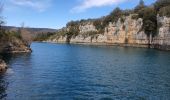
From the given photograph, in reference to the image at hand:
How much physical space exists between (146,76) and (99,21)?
152 meters

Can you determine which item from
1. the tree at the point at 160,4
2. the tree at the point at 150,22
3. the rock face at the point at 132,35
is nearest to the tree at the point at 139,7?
the rock face at the point at 132,35

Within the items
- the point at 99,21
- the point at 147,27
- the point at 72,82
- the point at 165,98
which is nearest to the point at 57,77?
the point at 72,82

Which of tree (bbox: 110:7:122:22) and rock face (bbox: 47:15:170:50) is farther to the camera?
tree (bbox: 110:7:122:22)

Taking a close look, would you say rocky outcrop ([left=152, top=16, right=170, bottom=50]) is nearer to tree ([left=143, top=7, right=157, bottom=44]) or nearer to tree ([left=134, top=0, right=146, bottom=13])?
tree ([left=143, top=7, right=157, bottom=44])

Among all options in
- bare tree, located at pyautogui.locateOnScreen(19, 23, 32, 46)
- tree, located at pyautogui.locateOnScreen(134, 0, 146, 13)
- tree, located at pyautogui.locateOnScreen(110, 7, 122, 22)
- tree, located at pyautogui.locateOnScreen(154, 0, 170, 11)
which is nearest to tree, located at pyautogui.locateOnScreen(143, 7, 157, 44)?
tree, located at pyautogui.locateOnScreen(154, 0, 170, 11)

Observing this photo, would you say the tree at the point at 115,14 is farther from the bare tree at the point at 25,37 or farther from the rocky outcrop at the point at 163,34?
the bare tree at the point at 25,37

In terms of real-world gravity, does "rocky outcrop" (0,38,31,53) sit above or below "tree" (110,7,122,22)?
below

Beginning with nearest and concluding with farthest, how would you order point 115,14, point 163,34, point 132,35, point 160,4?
point 163,34
point 160,4
point 132,35
point 115,14

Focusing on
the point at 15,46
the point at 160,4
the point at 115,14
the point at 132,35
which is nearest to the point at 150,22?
the point at 160,4

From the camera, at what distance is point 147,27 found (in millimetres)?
135875

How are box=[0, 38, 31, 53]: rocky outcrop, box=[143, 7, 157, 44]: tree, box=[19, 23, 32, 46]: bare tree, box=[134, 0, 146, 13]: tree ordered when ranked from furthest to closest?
box=[134, 0, 146, 13]: tree → box=[143, 7, 157, 44]: tree → box=[19, 23, 32, 46]: bare tree → box=[0, 38, 31, 53]: rocky outcrop

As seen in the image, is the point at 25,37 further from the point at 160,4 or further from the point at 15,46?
the point at 160,4

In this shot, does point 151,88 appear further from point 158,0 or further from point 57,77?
point 158,0

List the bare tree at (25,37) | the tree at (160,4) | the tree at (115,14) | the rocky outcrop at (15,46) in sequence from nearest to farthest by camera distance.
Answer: the rocky outcrop at (15,46)
the bare tree at (25,37)
the tree at (160,4)
the tree at (115,14)
